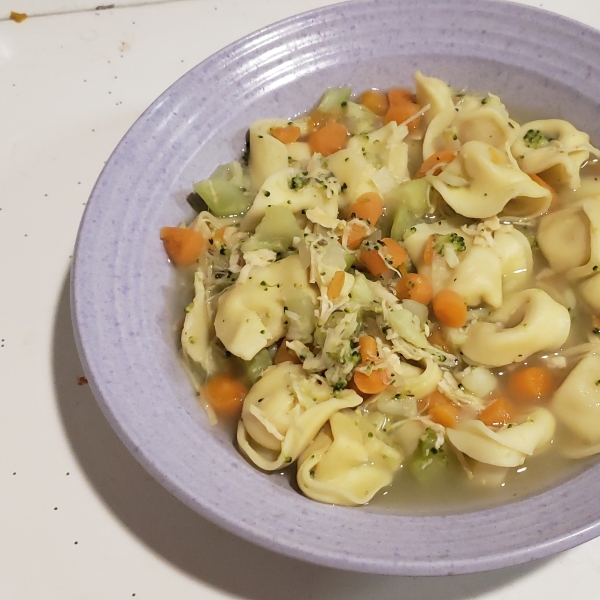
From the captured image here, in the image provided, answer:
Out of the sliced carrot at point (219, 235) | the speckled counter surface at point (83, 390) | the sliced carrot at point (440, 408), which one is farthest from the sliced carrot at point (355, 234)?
the speckled counter surface at point (83, 390)

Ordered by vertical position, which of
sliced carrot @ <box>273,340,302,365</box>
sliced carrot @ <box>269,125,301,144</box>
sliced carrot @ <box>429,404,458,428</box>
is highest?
sliced carrot @ <box>269,125,301,144</box>

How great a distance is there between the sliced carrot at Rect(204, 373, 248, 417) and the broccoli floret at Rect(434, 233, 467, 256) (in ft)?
2.91

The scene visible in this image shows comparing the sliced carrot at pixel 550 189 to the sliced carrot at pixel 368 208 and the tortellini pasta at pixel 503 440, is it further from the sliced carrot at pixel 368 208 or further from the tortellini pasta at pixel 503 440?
the tortellini pasta at pixel 503 440

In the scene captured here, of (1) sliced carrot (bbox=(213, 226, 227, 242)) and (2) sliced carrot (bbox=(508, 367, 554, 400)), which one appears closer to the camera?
(2) sliced carrot (bbox=(508, 367, 554, 400))

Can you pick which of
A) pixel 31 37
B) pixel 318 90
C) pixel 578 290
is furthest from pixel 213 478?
pixel 31 37

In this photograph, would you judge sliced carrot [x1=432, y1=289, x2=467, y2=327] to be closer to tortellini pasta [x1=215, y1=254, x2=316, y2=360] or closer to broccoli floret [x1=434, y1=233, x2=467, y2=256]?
broccoli floret [x1=434, y1=233, x2=467, y2=256]

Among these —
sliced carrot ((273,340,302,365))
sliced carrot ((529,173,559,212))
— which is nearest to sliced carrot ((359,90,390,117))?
sliced carrot ((529,173,559,212))

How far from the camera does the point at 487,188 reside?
8.01 ft

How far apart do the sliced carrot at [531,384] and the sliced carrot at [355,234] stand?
A: 76cm

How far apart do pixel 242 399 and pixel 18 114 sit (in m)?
1.89

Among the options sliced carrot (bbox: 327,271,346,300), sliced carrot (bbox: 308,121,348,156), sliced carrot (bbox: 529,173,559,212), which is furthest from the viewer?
sliced carrot (bbox: 308,121,348,156)

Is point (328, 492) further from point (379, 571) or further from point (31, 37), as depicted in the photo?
point (31, 37)

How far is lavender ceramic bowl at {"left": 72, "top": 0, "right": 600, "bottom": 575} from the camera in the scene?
159 centimetres

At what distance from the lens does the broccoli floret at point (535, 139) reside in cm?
255
